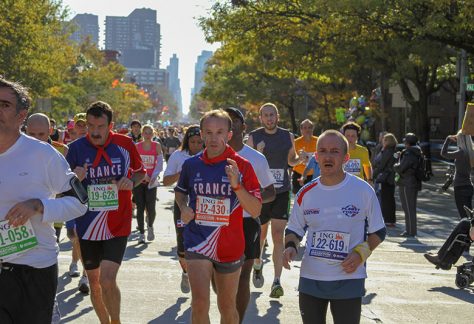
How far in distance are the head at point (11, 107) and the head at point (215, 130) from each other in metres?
1.56

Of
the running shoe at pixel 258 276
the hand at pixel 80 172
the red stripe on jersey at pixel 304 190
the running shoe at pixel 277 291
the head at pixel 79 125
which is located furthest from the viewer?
the head at pixel 79 125

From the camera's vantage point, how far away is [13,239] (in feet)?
13.9

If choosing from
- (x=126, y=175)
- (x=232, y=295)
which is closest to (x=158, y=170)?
(x=126, y=175)

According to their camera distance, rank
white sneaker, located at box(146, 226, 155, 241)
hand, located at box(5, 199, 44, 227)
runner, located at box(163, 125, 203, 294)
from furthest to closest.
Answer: white sneaker, located at box(146, 226, 155, 241) → runner, located at box(163, 125, 203, 294) → hand, located at box(5, 199, 44, 227)

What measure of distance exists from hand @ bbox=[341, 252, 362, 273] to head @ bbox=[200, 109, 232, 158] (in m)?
1.23

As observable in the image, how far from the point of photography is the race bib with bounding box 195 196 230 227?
5633 mm

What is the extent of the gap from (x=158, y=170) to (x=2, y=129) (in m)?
9.58

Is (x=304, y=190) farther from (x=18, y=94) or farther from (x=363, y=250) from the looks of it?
(x=18, y=94)

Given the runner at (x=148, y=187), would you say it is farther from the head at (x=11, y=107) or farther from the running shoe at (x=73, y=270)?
the head at (x=11, y=107)

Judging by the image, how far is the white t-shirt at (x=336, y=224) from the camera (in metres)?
5.03

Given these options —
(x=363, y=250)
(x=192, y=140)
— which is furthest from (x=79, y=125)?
(x=363, y=250)

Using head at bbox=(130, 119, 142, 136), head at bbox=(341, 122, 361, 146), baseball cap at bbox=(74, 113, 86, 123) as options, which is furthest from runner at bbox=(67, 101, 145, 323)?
head at bbox=(130, 119, 142, 136)

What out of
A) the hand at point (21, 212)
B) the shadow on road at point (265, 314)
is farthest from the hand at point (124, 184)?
the hand at point (21, 212)

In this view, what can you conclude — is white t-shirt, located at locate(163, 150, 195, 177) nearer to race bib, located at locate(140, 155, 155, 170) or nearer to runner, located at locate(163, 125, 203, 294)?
runner, located at locate(163, 125, 203, 294)
